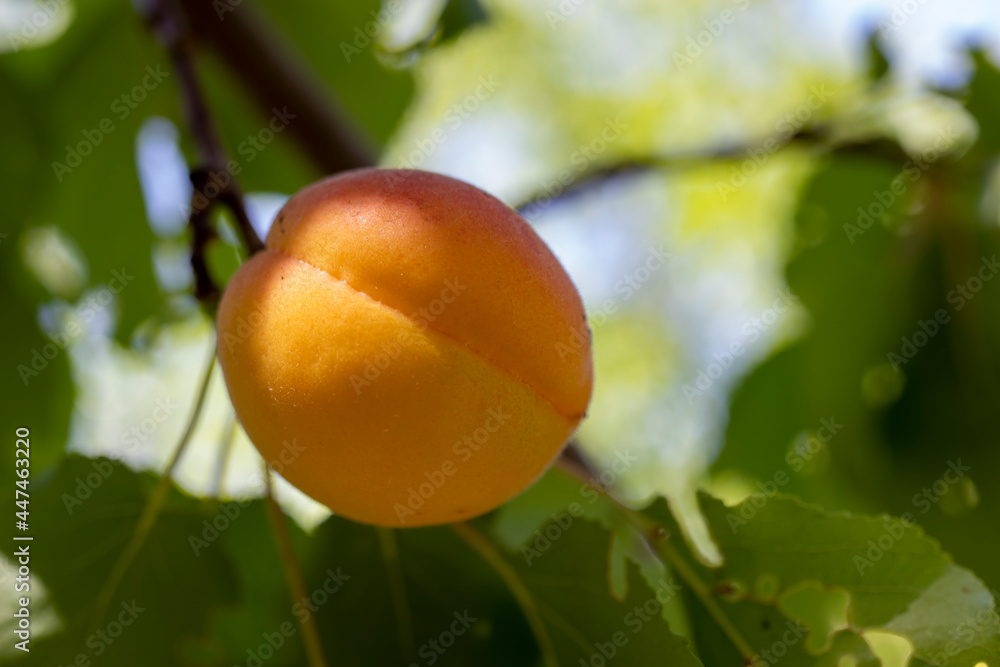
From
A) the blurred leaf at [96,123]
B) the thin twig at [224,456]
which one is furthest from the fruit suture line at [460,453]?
the blurred leaf at [96,123]

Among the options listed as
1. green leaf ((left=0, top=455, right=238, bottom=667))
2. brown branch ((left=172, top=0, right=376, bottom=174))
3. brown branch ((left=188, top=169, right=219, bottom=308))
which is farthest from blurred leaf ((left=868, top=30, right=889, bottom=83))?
green leaf ((left=0, top=455, right=238, bottom=667))

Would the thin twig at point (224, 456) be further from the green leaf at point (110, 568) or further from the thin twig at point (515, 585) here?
the thin twig at point (515, 585)

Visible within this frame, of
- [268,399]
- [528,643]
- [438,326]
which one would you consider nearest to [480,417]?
[438,326]

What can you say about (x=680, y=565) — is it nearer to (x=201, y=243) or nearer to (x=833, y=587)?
(x=833, y=587)

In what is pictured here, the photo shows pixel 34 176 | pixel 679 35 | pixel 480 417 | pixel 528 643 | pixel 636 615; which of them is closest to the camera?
pixel 480 417

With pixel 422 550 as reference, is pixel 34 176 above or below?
above

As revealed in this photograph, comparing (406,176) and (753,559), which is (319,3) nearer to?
(406,176)
